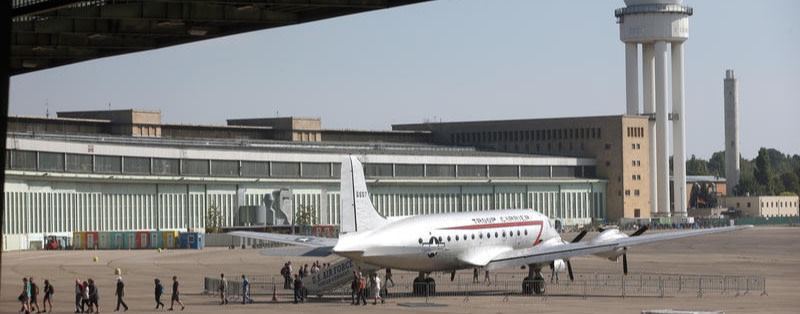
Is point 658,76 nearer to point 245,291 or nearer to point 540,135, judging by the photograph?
point 540,135

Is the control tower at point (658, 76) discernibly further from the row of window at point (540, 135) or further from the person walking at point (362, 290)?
the person walking at point (362, 290)

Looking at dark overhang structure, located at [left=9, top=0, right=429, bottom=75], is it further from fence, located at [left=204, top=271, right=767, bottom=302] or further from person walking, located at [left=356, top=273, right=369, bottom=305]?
fence, located at [left=204, top=271, right=767, bottom=302]

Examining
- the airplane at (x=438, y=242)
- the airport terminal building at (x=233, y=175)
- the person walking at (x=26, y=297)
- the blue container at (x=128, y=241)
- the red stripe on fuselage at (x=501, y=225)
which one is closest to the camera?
the person walking at (x=26, y=297)

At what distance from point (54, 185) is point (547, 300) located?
234 ft

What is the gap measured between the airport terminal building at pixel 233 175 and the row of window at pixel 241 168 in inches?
4.6

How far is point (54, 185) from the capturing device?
11794 centimetres

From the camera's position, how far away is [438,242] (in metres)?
58.9

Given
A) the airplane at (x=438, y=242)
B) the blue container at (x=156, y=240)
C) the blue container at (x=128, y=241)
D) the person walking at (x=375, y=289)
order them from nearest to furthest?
the airplane at (x=438, y=242)
the person walking at (x=375, y=289)
the blue container at (x=128, y=241)
the blue container at (x=156, y=240)

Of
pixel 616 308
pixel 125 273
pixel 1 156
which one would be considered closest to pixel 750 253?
pixel 125 273

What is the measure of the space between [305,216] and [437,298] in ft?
273

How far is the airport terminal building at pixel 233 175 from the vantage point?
118500 mm

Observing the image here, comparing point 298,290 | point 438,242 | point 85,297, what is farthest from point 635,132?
point 85,297

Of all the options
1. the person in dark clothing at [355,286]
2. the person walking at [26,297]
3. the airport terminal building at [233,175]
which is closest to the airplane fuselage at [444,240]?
the person in dark clothing at [355,286]

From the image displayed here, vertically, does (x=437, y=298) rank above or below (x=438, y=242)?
below
